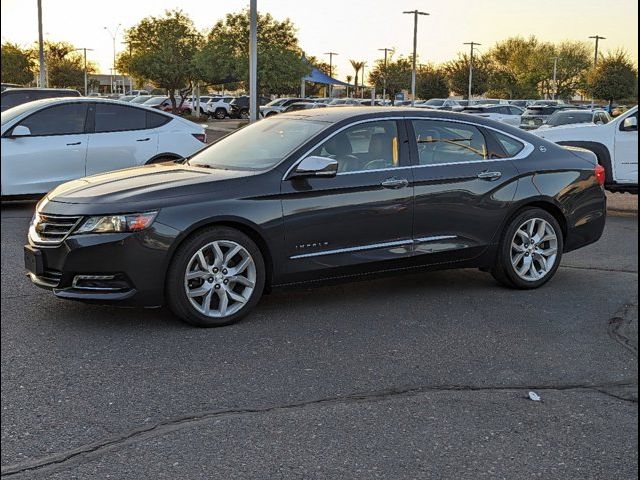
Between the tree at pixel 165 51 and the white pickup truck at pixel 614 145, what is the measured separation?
35.7 m

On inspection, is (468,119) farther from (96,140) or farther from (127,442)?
(96,140)

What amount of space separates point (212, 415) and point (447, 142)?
3.29 meters

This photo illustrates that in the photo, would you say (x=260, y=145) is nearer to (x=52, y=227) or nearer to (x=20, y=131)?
(x=52, y=227)

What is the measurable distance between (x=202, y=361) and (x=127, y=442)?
3.96 feet

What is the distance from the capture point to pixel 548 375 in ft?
15.0

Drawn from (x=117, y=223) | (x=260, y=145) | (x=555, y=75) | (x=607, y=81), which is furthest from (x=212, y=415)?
(x=555, y=75)

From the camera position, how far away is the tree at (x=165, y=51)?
46375mm

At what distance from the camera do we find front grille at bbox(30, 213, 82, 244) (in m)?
5.25

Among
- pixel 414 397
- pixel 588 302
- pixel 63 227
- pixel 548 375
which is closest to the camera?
pixel 414 397

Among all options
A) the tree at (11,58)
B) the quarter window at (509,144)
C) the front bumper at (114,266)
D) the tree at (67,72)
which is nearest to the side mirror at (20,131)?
the tree at (11,58)

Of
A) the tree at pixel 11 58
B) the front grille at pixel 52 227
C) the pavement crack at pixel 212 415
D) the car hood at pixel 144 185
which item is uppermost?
the tree at pixel 11 58

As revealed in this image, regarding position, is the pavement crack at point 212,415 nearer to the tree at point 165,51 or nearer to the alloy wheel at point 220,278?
the alloy wheel at point 220,278

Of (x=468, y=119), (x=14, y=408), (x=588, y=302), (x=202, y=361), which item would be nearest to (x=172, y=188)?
(x=202, y=361)

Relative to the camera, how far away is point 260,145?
617 cm
